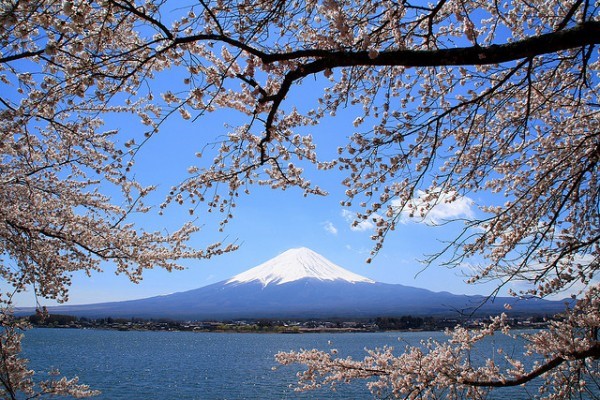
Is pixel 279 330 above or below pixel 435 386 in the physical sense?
below

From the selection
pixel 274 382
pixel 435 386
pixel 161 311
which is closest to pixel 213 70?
pixel 435 386

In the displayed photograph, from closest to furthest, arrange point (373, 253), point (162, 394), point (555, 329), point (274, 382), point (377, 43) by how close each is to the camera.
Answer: point (377, 43) < point (373, 253) < point (555, 329) < point (162, 394) < point (274, 382)

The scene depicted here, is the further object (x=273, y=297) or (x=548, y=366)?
(x=273, y=297)

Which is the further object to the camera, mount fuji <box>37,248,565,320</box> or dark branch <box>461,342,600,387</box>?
mount fuji <box>37,248,565,320</box>

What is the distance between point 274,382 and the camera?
2094cm

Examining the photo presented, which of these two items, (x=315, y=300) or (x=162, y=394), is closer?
(x=162, y=394)

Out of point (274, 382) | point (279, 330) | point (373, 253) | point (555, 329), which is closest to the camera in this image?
point (373, 253)

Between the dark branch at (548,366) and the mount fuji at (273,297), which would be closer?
the dark branch at (548,366)

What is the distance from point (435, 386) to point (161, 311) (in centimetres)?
13459

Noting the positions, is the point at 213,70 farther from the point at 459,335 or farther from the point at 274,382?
the point at 274,382

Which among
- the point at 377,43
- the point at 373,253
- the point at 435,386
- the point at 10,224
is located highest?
the point at 377,43

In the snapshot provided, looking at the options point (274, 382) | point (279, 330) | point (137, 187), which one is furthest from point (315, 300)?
point (137, 187)

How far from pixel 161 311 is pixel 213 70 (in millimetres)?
135727

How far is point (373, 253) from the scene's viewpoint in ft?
10.3
